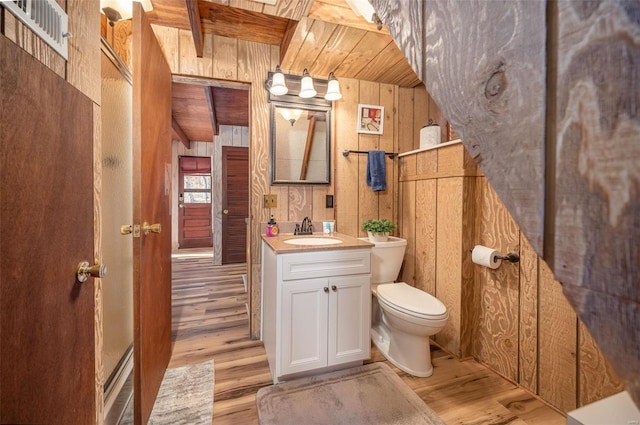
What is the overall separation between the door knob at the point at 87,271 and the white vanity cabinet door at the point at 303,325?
0.92m

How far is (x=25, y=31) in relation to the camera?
63cm

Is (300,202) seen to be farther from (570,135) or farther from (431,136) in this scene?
(570,135)

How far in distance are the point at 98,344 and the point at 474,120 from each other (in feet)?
4.38

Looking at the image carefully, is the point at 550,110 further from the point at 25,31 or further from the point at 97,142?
the point at 97,142

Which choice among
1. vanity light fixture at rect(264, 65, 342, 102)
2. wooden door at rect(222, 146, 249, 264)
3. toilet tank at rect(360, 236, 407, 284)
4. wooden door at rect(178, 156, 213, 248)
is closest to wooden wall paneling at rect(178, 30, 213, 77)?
vanity light fixture at rect(264, 65, 342, 102)

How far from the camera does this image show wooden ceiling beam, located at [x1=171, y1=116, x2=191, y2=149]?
4.24 m

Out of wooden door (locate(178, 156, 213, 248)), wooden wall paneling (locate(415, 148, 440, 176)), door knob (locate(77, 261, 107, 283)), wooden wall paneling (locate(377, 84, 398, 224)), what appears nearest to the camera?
door knob (locate(77, 261, 107, 283))

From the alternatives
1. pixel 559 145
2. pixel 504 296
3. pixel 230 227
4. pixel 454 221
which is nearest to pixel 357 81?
pixel 454 221

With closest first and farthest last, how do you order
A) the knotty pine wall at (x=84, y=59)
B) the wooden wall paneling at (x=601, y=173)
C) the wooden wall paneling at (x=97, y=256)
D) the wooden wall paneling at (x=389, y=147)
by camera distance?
the wooden wall paneling at (x=601, y=173), the knotty pine wall at (x=84, y=59), the wooden wall paneling at (x=97, y=256), the wooden wall paneling at (x=389, y=147)

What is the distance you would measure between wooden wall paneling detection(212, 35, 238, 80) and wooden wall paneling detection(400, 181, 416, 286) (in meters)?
1.67

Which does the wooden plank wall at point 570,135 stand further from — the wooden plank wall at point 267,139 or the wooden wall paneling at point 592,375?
the wooden plank wall at point 267,139

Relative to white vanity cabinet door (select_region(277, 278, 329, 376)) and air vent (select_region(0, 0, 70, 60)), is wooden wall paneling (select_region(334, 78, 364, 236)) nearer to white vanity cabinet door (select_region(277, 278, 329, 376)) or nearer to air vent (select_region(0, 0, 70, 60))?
white vanity cabinet door (select_region(277, 278, 329, 376))

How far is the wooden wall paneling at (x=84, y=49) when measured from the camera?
0.82 m

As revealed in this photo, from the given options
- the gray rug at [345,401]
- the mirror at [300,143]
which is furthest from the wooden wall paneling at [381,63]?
the gray rug at [345,401]
